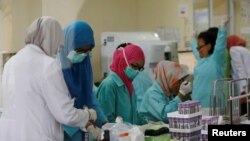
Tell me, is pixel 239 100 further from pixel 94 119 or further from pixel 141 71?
pixel 94 119

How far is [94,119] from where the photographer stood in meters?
1.32

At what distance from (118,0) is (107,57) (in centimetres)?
32

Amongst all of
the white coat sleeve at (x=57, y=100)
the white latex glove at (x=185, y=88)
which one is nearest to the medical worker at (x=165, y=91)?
the white latex glove at (x=185, y=88)

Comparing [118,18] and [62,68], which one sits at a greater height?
[118,18]

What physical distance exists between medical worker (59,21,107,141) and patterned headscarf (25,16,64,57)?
9 cm

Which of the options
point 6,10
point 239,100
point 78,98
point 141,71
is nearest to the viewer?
point 78,98

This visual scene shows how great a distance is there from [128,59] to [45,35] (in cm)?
47

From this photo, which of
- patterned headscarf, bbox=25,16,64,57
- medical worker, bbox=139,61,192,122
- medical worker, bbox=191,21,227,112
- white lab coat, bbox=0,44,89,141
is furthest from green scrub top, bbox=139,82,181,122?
patterned headscarf, bbox=25,16,64,57

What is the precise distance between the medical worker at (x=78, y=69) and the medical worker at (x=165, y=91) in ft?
0.75

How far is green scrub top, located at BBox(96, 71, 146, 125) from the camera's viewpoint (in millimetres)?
1581

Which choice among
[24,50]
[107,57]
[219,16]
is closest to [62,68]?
[24,50]

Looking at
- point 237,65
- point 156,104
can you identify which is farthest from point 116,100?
point 237,65

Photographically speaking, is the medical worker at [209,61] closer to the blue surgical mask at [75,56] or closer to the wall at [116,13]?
the wall at [116,13]

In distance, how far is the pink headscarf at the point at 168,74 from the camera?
1.52m
